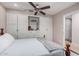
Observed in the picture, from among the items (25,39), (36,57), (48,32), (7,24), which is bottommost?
(36,57)

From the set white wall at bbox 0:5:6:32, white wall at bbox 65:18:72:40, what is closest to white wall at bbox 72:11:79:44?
white wall at bbox 65:18:72:40

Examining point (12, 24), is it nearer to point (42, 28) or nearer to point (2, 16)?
point (2, 16)

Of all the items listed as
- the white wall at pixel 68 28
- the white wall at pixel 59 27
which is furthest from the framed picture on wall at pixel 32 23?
the white wall at pixel 68 28

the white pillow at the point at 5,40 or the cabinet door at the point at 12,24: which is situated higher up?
the cabinet door at the point at 12,24

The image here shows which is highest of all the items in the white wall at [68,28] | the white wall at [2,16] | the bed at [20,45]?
the white wall at [2,16]

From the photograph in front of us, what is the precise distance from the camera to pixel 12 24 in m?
1.04

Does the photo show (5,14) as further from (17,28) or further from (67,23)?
(67,23)

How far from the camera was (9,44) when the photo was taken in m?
1.12

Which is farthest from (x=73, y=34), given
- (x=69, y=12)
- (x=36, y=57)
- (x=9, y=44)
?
(x=9, y=44)

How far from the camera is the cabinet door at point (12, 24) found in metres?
→ 1.02

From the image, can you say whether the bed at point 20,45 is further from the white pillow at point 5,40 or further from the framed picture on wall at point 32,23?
the framed picture on wall at point 32,23

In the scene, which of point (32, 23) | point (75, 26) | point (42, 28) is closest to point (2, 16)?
point (32, 23)

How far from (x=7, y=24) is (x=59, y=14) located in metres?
0.82

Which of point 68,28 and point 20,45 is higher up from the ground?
point 68,28
